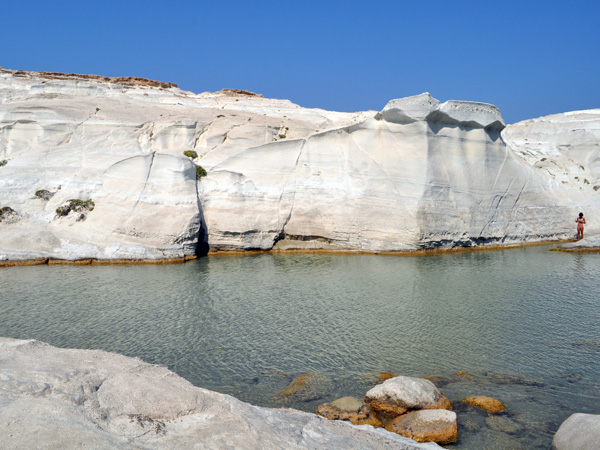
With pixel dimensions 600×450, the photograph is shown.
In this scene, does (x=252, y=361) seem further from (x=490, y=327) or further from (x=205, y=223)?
(x=205, y=223)

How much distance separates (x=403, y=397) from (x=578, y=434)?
7.66 ft

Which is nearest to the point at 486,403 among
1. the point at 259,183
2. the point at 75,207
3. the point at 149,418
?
the point at 149,418

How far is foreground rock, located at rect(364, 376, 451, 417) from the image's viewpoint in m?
7.66

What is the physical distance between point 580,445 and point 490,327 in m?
5.41

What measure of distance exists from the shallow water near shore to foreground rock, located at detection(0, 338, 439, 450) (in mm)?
2339

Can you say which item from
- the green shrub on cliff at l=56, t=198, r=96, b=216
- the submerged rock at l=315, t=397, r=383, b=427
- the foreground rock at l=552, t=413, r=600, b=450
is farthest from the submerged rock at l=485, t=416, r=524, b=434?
the green shrub on cliff at l=56, t=198, r=96, b=216

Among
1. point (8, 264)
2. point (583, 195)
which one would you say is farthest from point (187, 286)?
point (583, 195)

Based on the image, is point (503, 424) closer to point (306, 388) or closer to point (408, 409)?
point (408, 409)

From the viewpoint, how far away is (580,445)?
20.2 ft

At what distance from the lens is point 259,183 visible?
912 inches

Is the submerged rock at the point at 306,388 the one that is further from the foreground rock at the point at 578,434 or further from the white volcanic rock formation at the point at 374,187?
the white volcanic rock formation at the point at 374,187

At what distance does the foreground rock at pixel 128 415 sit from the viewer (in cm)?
432

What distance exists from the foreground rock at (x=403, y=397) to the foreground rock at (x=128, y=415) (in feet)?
5.14

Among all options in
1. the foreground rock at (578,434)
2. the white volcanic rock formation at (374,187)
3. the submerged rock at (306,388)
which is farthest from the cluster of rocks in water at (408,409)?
the white volcanic rock formation at (374,187)
